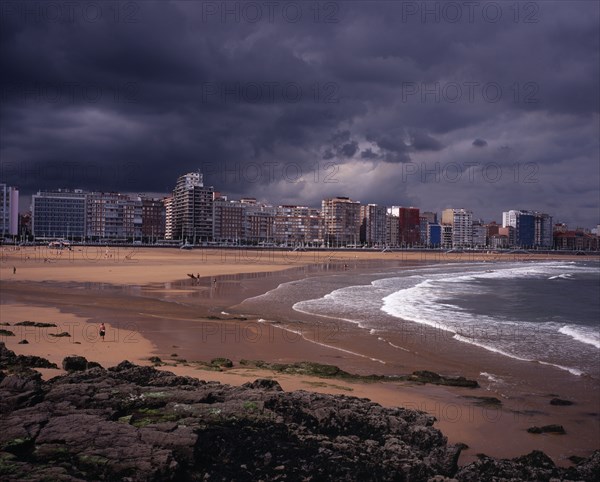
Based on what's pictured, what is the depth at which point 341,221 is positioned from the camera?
573 feet

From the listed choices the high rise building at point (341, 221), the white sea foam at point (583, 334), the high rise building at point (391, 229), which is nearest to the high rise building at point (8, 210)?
the high rise building at point (341, 221)

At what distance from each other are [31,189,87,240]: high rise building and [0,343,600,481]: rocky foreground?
455 ft

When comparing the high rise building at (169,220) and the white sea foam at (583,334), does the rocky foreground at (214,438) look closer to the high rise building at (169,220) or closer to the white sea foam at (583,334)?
the white sea foam at (583,334)

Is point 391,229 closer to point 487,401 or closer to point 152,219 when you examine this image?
point 152,219

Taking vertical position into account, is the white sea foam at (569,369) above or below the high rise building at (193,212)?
below

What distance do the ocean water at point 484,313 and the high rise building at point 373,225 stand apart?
152 m

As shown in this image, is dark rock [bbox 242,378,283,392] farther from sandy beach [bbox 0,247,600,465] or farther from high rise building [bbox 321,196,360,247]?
high rise building [bbox 321,196,360,247]

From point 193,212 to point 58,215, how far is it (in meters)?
37.1

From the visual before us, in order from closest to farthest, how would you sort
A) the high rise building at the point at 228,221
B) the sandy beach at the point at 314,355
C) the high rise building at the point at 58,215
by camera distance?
1. the sandy beach at the point at 314,355
2. the high rise building at the point at 58,215
3. the high rise building at the point at 228,221

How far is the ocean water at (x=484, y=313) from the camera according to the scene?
13.9 metres

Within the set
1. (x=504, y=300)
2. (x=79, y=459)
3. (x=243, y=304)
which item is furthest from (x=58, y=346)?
(x=504, y=300)

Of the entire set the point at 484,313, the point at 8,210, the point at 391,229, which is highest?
the point at 8,210

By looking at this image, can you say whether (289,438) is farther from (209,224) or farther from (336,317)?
(209,224)

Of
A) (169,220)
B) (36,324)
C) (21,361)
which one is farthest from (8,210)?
(21,361)
